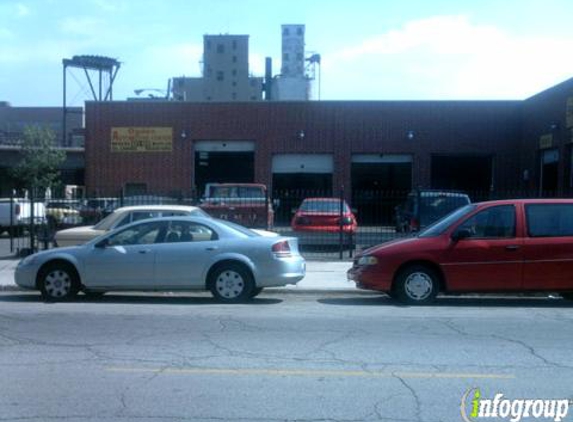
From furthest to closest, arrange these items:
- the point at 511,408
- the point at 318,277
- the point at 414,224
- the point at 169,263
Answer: the point at 414,224 < the point at 318,277 < the point at 169,263 < the point at 511,408

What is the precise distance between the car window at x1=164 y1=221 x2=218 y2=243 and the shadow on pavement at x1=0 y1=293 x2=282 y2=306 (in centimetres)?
105

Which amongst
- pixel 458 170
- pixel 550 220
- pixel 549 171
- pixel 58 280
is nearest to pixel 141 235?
pixel 58 280

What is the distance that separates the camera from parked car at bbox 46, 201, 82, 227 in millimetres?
20295

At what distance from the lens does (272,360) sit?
7.94m

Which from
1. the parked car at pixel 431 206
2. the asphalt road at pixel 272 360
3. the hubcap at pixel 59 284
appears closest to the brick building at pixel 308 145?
the parked car at pixel 431 206

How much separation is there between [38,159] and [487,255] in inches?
1732

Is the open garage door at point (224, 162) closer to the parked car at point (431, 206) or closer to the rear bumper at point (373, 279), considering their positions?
the parked car at point (431, 206)

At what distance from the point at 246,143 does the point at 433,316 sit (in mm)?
28801

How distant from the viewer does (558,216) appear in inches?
483

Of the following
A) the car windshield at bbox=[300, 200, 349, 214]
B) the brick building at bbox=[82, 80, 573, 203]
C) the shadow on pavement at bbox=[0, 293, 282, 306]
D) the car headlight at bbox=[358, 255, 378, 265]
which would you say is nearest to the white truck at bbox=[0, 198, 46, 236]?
the brick building at bbox=[82, 80, 573, 203]

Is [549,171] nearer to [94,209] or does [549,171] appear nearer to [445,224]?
[94,209]

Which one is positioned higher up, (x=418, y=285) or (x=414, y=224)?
(x=414, y=224)

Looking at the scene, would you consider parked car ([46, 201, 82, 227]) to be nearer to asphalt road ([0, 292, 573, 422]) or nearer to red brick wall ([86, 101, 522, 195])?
asphalt road ([0, 292, 573, 422])

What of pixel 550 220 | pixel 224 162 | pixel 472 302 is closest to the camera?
pixel 550 220
